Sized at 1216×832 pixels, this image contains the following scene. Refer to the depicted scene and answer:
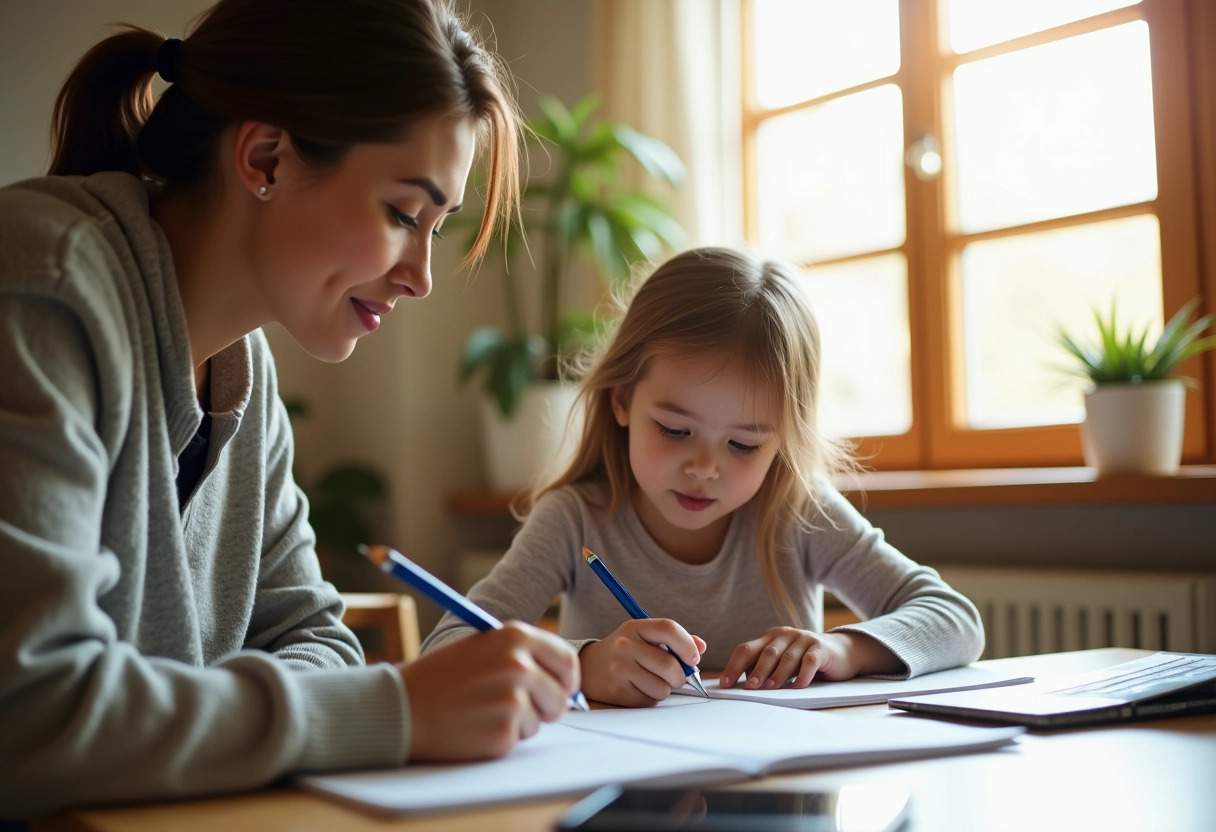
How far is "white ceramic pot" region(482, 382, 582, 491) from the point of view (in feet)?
9.92

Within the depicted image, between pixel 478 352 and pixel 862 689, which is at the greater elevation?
pixel 478 352

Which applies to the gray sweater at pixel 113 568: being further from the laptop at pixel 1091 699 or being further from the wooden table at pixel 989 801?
the laptop at pixel 1091 699

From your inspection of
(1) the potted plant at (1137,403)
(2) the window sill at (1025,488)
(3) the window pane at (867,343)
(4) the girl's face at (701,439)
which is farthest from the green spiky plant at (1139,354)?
(4) the girl's face at (701,439)

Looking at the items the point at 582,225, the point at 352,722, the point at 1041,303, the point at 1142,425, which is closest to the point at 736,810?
the point at 352,722

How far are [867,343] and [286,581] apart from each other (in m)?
2.02

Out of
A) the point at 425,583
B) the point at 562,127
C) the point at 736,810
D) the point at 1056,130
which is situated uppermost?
the point at 562,127

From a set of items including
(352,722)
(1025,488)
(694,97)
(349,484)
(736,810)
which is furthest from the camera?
(349,484)

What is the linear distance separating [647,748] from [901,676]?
49 centimetres

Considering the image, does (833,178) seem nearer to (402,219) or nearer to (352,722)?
(402,219)

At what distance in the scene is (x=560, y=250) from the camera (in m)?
3.27

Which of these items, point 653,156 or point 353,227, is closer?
point 353,227

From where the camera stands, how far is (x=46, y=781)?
2.05 ft

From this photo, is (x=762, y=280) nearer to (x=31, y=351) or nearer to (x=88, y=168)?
(x=88, y=168)

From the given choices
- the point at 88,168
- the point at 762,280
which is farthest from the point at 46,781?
the point at 762,280
